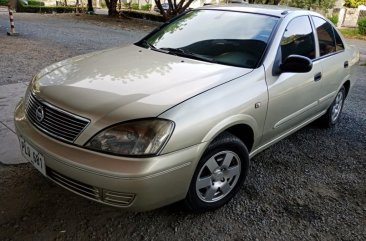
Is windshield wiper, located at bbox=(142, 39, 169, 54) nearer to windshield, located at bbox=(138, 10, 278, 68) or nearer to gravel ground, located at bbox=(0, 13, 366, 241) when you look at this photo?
windshield, located at bbox=(138, 10, 278, 68)

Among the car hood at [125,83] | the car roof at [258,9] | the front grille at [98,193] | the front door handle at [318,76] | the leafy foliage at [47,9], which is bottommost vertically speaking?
the leafy foliage at [47,9]

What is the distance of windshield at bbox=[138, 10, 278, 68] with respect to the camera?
3072 millimetres

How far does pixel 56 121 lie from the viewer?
2303 mm

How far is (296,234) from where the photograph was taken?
2.57 m

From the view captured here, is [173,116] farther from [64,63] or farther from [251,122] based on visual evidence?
[64,63]

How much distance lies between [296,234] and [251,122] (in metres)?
0.89

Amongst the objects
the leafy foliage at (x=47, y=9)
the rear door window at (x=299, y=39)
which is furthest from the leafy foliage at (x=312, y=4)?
the rear door window at (x=299, y=39)

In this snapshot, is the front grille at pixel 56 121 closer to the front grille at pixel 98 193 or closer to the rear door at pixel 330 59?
the front grille at pixel 98 193

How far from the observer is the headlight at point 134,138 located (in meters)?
2.12

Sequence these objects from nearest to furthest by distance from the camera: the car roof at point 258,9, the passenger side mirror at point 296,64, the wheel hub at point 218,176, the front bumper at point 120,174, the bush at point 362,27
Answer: the front bumper at point 120,174, the wheel hub at point 218,176, the passenger side mirror at point 296,64, the car roof at point 258,9, the bush at point 362,27

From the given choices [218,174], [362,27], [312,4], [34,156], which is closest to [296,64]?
[218,174]

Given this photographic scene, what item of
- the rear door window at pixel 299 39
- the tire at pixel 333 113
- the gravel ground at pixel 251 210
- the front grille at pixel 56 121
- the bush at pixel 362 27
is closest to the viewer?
the front grille at pixel 56 121

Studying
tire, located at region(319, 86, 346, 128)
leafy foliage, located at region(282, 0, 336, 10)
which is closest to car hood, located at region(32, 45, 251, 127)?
tire, located at region(319, 86, 346, 128)

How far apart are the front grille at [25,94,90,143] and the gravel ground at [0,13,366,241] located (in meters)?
0.67
